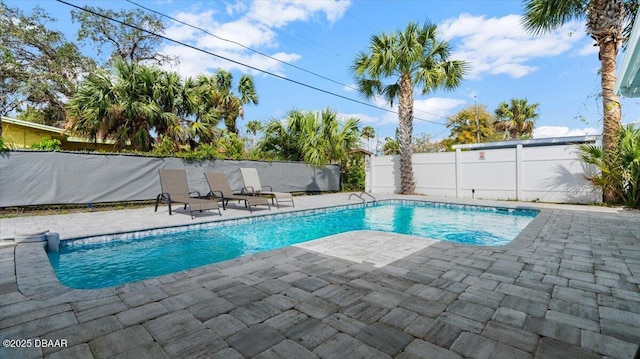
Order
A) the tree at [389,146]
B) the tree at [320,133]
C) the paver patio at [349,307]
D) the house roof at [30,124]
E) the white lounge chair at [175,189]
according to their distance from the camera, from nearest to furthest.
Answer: the paver patio at [349,307], the white lounge chair at [175,189], the house roof at [30,124], the tree at [320,133], the tree at [389,146]

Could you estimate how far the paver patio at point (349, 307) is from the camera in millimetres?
1730

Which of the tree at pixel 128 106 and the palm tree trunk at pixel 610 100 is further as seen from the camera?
the tree at pixel 128 106

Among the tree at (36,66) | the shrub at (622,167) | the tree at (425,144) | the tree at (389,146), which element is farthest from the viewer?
the tree at (425,144)

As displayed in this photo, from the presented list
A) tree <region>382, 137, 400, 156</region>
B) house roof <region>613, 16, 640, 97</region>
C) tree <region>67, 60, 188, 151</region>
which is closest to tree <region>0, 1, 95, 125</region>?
tree <region>67, 60, 188, 151</region>

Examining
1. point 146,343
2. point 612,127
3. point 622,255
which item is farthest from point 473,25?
point 146,343

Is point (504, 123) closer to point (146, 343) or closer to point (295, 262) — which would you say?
point (295, 262)

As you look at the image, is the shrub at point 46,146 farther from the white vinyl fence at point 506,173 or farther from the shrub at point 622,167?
the shrub at point 622,167

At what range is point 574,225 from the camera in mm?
5691

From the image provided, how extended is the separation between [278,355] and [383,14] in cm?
1360

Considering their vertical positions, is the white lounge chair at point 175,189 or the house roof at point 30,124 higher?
the house roof at point 30,124

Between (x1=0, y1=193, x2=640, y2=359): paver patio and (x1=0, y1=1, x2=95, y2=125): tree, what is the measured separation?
15.8 meters

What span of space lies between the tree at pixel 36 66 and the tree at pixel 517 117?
3050 cm

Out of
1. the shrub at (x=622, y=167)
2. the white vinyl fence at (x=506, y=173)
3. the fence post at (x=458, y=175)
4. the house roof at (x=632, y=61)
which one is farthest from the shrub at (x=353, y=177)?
the house roof at (x=632, y=61)

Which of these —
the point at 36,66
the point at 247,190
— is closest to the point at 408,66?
the point at 247,190
